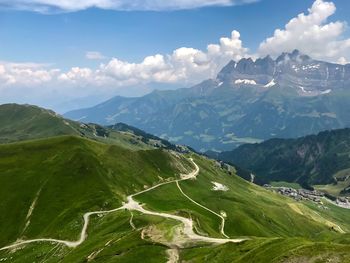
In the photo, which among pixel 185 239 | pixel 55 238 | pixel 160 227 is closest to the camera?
pixel 185 239

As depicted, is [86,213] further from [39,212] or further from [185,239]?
[185,239]

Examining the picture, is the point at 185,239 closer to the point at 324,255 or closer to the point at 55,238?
the point at 324,255

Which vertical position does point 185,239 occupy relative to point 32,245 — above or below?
above

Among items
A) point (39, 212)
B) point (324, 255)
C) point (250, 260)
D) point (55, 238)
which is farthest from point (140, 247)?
point (39, 212)

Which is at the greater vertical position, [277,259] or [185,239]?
[277,259]

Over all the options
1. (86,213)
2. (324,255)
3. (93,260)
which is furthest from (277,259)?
(86,213)

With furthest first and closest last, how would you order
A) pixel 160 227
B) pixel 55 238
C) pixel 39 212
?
pixel 39 212, pixel 55 238, pixel 160 227

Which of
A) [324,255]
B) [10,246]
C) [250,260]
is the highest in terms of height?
[324,255]

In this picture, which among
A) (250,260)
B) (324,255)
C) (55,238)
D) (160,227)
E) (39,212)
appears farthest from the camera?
(39,212)

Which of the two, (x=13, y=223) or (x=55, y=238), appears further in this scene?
(x=13, y=223)
